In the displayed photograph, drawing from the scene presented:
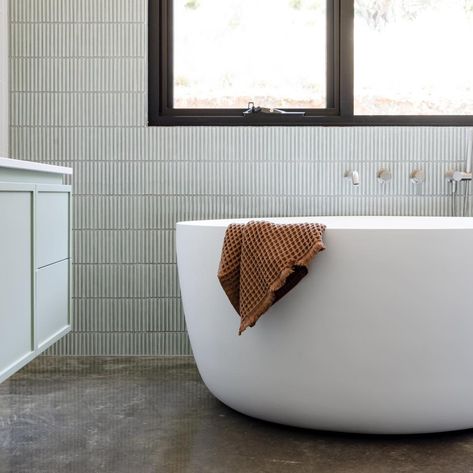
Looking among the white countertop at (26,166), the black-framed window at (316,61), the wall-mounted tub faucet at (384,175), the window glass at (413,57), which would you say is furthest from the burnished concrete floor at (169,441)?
the window glass at (413,57)

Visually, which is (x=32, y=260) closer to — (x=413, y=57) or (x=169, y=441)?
(x=169, y=441)

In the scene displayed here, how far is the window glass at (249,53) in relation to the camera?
3201mm

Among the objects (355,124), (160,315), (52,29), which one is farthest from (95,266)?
(355,124)

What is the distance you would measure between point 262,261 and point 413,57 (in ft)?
5.81

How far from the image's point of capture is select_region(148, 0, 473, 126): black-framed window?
3.18 m

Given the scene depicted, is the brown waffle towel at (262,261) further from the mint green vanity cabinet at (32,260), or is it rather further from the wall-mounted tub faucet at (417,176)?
the wall-mounted tub faucet at (417,176)

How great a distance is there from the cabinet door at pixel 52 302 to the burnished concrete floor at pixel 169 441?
0.30 meters

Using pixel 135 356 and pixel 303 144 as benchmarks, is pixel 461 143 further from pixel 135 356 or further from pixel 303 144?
pixel 135 356

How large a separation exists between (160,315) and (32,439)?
43.6 inches

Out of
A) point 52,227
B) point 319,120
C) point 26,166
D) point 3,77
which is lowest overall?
point 52,227

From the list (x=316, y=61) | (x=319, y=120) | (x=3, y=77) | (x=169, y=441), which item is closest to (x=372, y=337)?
(x=169, y=441)

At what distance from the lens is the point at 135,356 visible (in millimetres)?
3115

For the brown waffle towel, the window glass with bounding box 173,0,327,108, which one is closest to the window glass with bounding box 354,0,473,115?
the window glass with bounding box 173,0,327,108

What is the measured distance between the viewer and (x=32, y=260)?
6.15 feet
